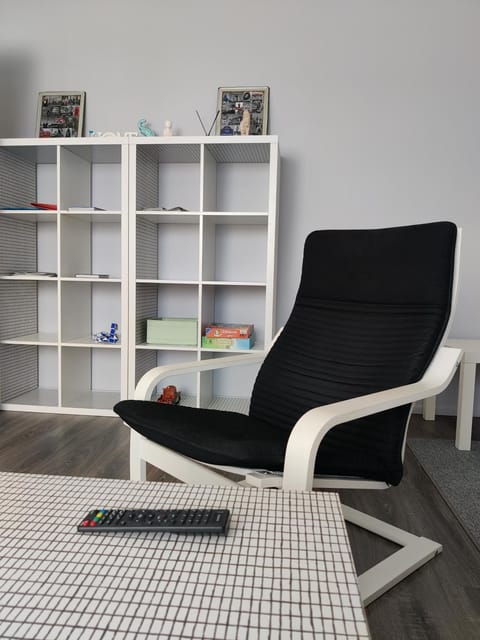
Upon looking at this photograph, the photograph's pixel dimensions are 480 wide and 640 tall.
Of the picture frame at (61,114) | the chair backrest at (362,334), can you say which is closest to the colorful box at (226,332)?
the chair backrest at (362,334)

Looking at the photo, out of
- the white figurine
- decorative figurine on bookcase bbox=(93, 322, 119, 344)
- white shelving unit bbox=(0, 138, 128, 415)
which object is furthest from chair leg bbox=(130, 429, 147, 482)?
the white figurine

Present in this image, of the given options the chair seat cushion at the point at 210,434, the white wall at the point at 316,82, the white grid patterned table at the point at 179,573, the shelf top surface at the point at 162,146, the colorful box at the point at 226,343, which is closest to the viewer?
the white grid patterned table at the point at 179,573

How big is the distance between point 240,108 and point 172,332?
1.35 m

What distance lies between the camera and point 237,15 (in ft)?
9.18

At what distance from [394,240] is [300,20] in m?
1.94

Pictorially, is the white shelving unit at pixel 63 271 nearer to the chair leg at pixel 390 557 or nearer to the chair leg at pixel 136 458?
the chair leg at pixel 136 458

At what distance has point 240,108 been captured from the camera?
9.18 feet

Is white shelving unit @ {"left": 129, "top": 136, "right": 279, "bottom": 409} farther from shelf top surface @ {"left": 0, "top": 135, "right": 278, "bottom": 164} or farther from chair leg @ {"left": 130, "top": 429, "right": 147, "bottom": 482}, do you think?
chair leg @ {"left": 130, "top": 429, "right": 147, "bottom": 482}

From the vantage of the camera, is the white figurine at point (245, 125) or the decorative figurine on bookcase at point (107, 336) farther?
the decorative figurine on bookcase at point (107, 336)

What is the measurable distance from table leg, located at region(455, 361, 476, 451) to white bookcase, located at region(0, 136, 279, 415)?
0.93 m

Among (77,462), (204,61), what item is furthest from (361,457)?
(204,61)

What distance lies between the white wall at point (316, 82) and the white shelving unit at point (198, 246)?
0.58 ft

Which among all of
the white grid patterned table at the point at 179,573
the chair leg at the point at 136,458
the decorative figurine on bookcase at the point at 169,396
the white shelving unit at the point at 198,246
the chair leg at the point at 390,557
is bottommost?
the chair leg at the point at 390,557

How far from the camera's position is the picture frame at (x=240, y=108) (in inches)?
109
